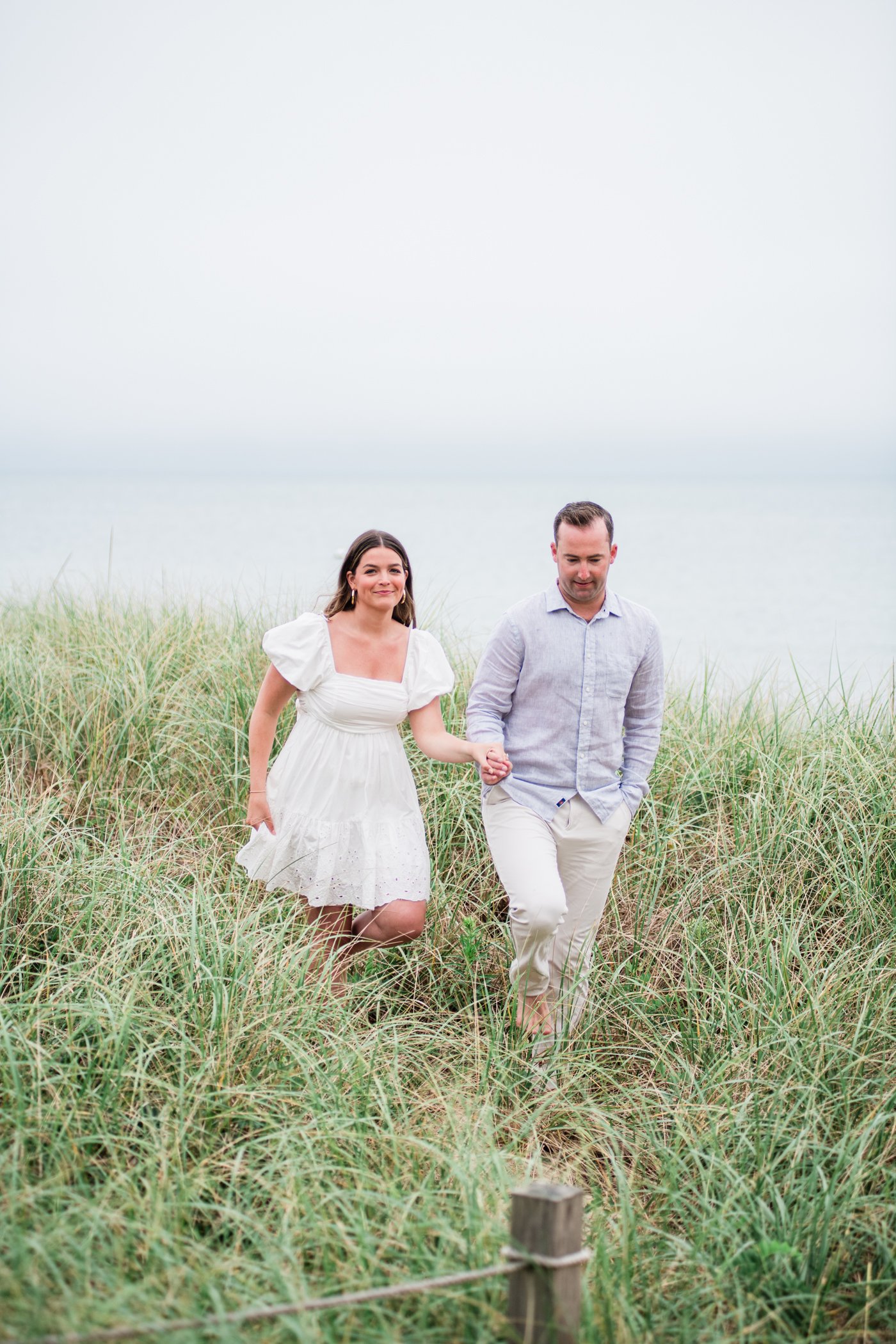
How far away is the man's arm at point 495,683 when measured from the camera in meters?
3.88

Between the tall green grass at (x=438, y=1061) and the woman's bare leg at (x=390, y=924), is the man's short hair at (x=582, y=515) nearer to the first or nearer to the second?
the woman's bare leg at (x=390, y=924)

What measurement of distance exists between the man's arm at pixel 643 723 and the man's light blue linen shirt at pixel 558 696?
59mm

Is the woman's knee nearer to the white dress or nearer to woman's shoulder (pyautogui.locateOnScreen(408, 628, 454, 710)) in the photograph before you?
the white dress

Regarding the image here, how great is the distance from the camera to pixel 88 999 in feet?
10.2

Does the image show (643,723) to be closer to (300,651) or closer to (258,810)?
(300,651)

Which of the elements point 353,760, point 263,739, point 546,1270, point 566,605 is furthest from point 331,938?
point 546,1270

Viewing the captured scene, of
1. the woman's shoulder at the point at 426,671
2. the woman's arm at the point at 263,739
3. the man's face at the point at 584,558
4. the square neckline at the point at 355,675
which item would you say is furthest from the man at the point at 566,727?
the woman's arm at the point at 263,739

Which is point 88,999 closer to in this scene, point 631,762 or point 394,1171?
point 394,1171

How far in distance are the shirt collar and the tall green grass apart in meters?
1.28

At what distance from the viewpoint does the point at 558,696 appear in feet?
12.8

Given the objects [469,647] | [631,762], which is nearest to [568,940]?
[631,762]

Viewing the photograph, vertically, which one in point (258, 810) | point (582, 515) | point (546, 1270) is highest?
point (582, 515)

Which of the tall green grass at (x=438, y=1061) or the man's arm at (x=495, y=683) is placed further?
the man's arm at (x=495, y=683)

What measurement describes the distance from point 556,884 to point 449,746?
640mm
